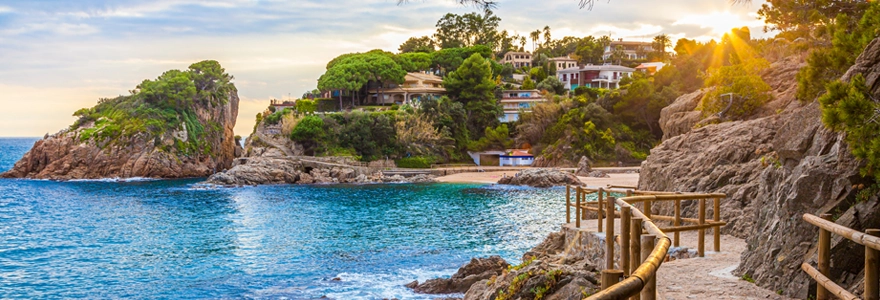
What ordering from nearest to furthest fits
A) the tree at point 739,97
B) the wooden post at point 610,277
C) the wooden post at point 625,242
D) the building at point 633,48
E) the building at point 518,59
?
the wooden post at point 610,277, the wooden post at point 625,242, the tree at point 739,97, the building at point 518,59, the building at point 633,48

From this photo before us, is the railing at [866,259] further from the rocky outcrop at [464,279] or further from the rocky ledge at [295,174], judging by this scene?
the rocky ledge at [295,174]

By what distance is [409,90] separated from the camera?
85.9 m

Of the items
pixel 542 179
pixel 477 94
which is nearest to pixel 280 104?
pixel 477 94

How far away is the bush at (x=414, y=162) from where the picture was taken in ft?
240

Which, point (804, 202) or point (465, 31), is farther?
point (465, 31)

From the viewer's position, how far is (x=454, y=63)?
97.2m

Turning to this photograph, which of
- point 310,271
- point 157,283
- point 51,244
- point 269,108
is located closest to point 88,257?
point 51,244

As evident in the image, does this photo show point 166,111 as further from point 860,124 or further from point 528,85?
point 860,124

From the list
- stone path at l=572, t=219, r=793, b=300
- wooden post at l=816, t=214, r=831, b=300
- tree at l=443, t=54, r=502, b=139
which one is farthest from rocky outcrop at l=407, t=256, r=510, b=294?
tree at l=443, t=54, r=502, b=139

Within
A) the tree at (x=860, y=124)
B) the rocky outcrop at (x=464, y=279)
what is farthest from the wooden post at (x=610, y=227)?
the rocky outcrop at (x=464, y=279)

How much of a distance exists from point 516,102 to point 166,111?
4161cm

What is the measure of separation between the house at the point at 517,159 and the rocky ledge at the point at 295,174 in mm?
13216

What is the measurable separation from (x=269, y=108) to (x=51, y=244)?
6686cm

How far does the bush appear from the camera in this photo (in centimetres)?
7319
